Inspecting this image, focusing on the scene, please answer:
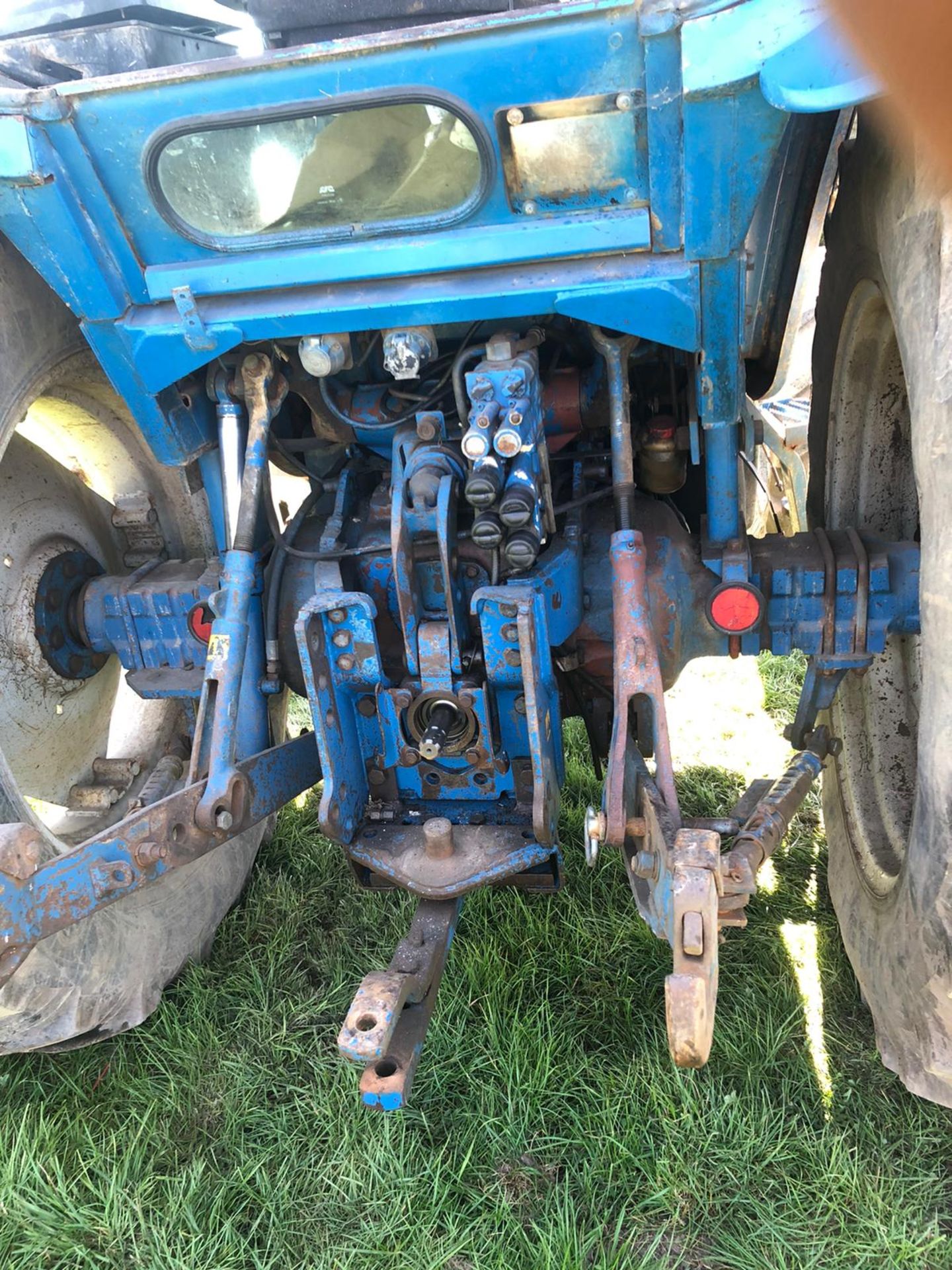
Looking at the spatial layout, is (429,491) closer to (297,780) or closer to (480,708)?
(480,708)

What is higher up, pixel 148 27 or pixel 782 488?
pixel 148 27

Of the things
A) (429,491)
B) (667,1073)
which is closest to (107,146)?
(429,491)

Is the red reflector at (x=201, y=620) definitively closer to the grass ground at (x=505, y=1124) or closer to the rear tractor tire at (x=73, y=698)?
the rear tractor tire at (x=73, y=698)

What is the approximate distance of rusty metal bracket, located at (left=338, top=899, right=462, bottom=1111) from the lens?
1.50 m

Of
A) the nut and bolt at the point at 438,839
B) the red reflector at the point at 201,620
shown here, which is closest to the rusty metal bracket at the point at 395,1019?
the nut and bolt at the point at 438,839

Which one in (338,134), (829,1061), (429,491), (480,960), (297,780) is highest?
(338,134)

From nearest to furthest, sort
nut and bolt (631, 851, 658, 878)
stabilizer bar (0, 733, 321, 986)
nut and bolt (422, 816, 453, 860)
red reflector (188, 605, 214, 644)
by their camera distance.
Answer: stabilizer bar (0, 733, 321, 986) < nut and bolt (631, 851, 658, 878) < nut and bolt (422, 816, 453, 860) < red reflector (188, 605, 214, 644)

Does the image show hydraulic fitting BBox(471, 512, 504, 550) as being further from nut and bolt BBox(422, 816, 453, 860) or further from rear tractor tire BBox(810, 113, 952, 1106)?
rear tractor tire BBox(810, 113, 952, 1106)

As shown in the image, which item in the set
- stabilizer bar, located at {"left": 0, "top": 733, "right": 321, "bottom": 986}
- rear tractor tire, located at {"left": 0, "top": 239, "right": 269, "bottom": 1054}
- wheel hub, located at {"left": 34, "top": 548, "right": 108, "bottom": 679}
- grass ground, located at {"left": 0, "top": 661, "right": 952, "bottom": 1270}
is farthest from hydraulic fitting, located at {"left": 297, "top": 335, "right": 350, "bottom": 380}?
grass ground, located at {"left": 0, "top": 661, "right": 952, "bottom": 1270}

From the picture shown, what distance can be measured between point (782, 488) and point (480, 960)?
204cm

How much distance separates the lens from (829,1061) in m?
1.97

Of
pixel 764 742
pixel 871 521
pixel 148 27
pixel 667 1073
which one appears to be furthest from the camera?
pixel 764 742

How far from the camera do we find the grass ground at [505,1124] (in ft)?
5.56

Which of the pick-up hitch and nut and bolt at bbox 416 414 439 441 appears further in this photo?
nut and bolt at bbox 416 414 439 441
